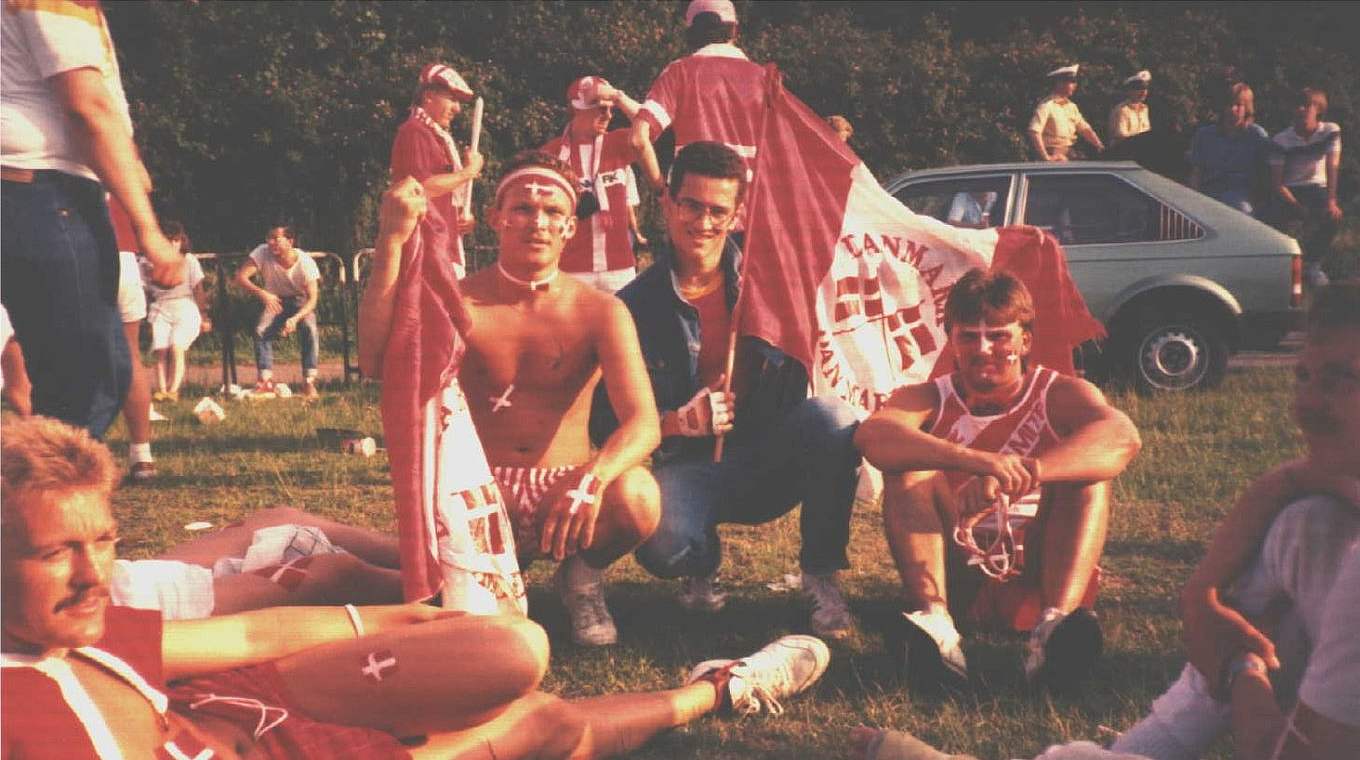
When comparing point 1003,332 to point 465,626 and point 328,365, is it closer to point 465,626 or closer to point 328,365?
point 465,626

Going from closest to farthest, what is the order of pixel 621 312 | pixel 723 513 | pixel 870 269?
pixel 621 312, pixel 723 513, pixel 870 269

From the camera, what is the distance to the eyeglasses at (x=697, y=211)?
16.1ft

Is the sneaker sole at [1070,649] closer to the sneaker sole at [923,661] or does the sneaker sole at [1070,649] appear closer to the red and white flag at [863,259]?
the sneaker sole at [923,661]

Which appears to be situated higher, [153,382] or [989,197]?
[989,197]

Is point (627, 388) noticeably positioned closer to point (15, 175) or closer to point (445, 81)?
point (15, 175)

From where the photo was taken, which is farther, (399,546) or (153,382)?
(153,382)

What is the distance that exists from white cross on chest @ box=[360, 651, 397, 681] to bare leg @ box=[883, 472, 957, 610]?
1749 millimetres

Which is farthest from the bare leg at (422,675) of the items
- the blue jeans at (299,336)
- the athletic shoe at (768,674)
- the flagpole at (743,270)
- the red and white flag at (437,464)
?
the blue jeans at (299,336)

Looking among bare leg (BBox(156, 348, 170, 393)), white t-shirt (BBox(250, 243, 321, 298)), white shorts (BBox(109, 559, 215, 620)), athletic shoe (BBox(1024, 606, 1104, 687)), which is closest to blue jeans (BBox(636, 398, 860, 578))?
athletic shoe (BBox(1024, 606, 1104, 687))

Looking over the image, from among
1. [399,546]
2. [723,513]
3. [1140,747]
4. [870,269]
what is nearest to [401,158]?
[870,269]

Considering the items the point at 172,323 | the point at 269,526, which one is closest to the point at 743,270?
the point at 269,526

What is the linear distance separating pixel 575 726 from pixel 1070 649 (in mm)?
1379

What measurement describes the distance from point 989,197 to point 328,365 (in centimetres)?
707

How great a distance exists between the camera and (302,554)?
3684 mm
